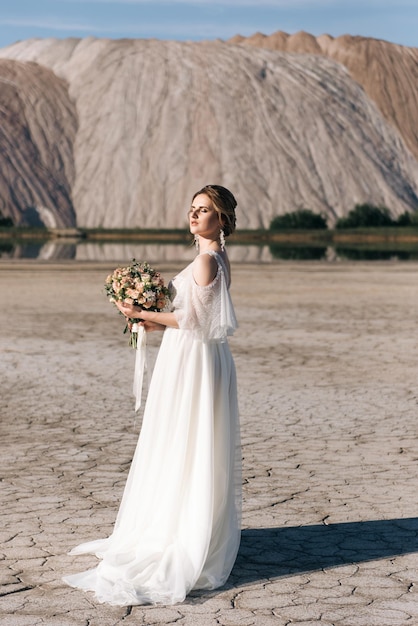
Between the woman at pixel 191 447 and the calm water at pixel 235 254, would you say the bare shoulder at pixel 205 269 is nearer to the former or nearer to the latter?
the woman at pixel 191 447

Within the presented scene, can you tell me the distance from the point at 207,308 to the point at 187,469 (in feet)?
2.53

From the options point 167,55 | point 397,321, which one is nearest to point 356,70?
point 167,55

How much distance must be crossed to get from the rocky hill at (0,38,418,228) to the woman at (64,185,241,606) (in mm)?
99720

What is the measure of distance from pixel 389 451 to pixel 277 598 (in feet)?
12.2

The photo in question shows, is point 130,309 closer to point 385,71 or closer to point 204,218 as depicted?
point 204,218

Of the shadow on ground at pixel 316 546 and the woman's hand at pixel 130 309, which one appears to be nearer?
the woman's hand at pixel 130 309

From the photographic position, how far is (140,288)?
555cm

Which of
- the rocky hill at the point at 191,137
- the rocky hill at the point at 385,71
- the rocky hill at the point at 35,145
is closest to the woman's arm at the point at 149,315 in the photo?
the rocky hill at the point at 191,137

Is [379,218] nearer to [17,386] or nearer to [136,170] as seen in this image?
[136,170]

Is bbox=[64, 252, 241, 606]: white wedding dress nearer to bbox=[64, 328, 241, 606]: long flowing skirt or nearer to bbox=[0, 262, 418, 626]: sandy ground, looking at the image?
bbox=[64, 328, 241, 606]: long flowing skirt

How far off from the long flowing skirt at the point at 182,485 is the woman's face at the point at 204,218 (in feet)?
1.61

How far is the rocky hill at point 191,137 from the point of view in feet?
366

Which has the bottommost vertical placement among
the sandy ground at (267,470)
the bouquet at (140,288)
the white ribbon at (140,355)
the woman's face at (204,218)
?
the sandy ground at (267,470)

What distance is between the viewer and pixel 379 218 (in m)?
97.3
